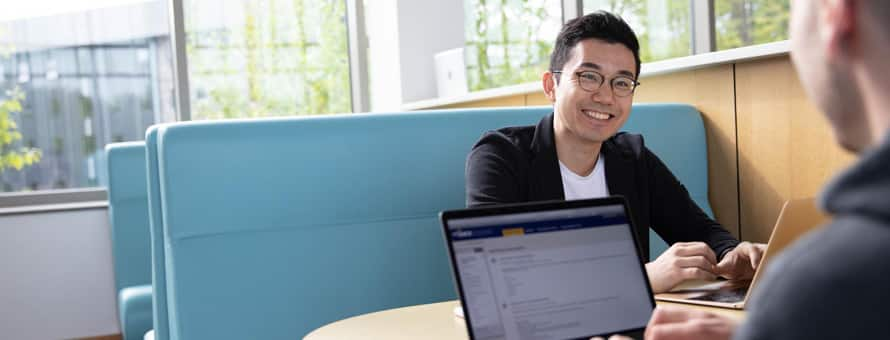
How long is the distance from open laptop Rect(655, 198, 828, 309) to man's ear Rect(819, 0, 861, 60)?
92 centimetres

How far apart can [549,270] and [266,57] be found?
4660 millimetres

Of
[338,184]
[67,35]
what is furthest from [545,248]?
[67,35]

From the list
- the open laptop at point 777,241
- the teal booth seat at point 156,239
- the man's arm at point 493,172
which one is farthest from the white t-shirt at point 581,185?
the teal booth seat at point 156,239

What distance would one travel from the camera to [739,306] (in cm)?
141

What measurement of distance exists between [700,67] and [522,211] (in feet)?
5.50

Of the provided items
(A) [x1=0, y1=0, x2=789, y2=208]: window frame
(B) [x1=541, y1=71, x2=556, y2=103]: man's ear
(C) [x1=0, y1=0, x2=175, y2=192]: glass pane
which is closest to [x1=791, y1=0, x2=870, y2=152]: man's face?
A: (B) [x1=541, y1=71, x2=556, y2=103]: man's ear

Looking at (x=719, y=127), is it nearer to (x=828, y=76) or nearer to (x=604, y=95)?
(x=604, y=95)

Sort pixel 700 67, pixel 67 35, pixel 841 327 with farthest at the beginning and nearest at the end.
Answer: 1. pixel 67 35
2. pixel 700 67
3. pixel 841 327

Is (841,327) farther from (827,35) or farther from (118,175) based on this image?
(118,175)

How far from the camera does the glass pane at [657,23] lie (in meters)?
5.03

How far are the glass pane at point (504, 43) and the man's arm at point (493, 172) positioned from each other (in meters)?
3.09

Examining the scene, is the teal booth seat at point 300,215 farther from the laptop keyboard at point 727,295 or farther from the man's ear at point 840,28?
the man's ear at point 840,28

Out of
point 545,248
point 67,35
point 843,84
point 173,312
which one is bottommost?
point 173,312

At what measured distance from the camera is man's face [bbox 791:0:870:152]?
511 mm
